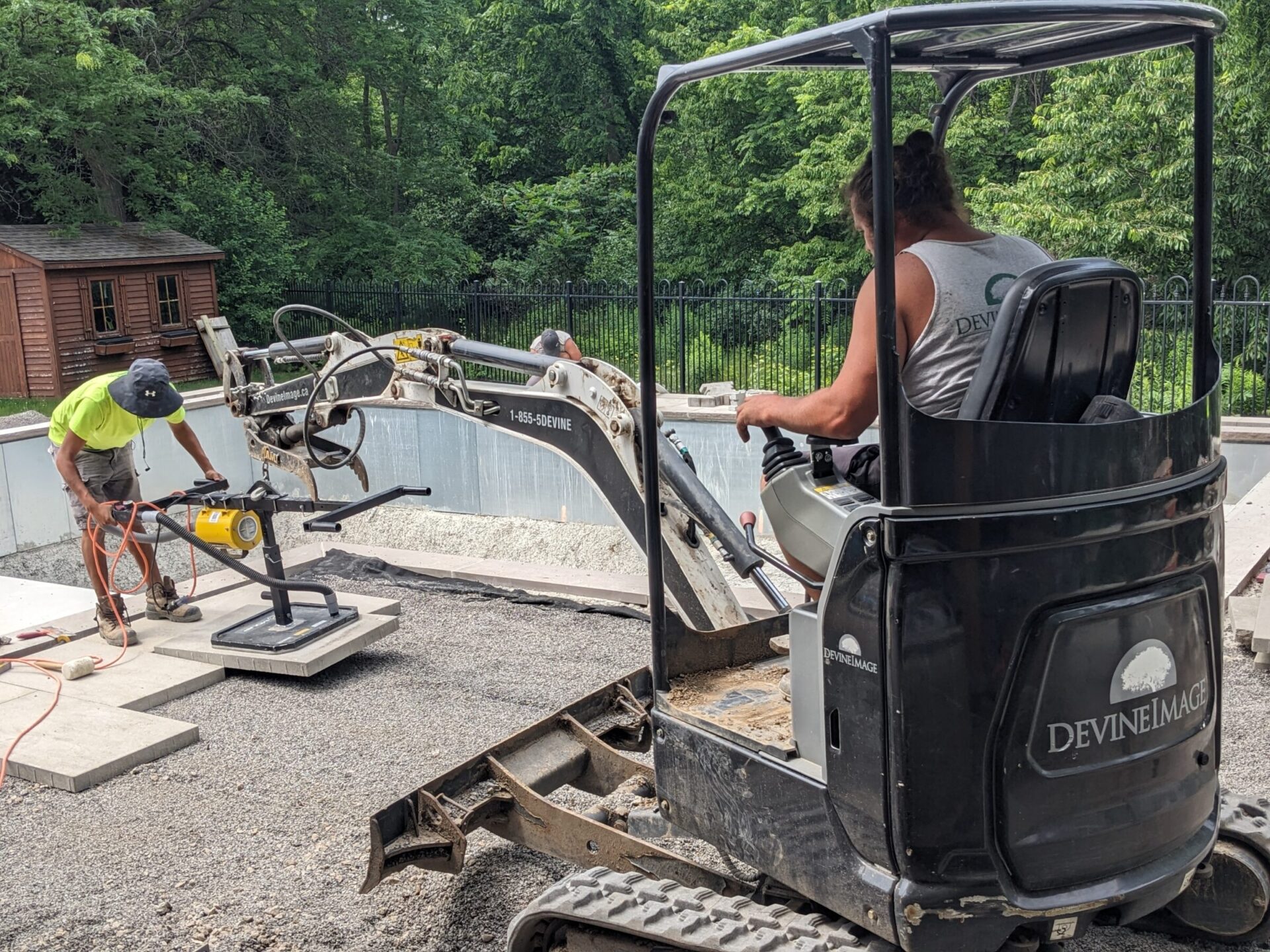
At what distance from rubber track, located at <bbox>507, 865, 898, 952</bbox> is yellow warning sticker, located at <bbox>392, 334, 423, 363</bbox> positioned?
3728 millimetres

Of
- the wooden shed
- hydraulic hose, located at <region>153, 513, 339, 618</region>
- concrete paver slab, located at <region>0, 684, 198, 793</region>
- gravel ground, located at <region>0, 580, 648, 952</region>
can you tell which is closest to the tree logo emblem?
gravel ground, located at <region>0, 580, 648, 952</region>

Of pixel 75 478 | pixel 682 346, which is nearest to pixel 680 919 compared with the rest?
pixel 75 478

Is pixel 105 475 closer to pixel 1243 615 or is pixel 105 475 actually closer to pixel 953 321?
pixel 953 321

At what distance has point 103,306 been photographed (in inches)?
723

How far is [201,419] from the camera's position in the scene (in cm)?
1203

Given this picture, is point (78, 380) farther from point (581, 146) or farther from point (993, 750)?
point (993, 750)

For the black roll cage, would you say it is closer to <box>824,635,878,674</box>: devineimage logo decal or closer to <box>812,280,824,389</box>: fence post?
<box>824,635,878,674</box>: devineimage logo decal

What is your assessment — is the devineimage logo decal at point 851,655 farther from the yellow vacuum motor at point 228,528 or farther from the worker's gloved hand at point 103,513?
the worker's gloved hand at point 103,513

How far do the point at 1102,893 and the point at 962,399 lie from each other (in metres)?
1.07

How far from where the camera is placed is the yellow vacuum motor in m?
6.61

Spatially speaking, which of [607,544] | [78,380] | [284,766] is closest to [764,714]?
[284,766]

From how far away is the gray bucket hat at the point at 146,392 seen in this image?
6738 millimetres

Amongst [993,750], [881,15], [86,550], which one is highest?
[881,15]

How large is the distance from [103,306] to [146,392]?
12.9 m
